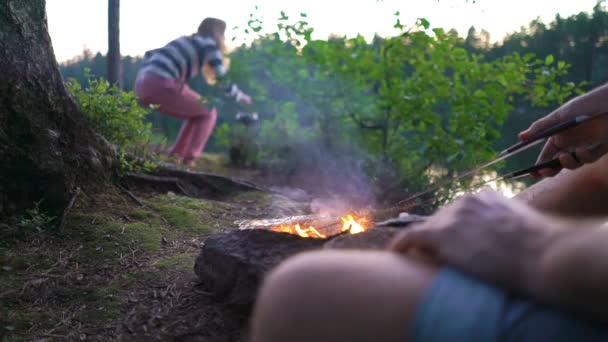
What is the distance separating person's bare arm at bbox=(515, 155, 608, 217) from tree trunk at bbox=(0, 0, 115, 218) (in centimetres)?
262

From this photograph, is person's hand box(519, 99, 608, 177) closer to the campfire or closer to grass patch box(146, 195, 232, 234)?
the campfire

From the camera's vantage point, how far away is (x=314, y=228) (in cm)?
270

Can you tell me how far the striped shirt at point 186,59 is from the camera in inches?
283

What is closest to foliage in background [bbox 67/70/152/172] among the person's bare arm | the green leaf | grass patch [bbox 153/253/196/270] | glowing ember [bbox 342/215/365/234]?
grass patch [bbox 153/253/196/270]

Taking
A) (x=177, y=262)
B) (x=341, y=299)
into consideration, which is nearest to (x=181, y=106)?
(x=177, y=262)

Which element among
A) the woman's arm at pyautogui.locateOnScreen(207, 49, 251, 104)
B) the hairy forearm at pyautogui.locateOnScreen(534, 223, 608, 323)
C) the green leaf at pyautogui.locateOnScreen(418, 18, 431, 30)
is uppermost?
the green leaf at pyautogui.locateOnScreen(418, 18, 431, 30)

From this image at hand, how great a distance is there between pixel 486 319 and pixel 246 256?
1600 mm

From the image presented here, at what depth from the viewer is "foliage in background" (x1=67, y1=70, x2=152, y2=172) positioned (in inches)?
156

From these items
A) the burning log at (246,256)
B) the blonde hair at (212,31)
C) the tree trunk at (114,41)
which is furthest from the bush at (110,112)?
the blonde hair at (212,31)

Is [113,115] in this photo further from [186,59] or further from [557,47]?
[557,47]

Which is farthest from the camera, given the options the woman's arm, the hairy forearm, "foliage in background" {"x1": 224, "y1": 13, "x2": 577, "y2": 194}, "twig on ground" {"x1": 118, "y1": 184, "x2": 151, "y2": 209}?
the woman's arm

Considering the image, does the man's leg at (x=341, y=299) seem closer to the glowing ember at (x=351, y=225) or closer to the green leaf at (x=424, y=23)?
the glowing ember at (x=351, y=225)

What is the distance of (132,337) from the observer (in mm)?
2295

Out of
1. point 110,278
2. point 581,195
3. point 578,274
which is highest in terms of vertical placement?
point 578,274
